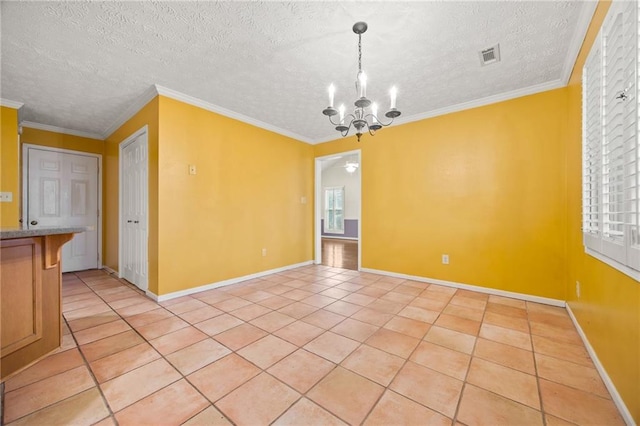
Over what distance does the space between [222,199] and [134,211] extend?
1264 millimetres

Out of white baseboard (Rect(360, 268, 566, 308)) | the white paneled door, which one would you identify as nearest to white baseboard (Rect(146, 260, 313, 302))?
the white paneled door

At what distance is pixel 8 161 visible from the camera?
3256 mm

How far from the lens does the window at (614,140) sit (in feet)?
3.99

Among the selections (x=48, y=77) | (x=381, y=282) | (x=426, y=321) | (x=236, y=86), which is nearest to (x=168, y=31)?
(x=236, y=86)

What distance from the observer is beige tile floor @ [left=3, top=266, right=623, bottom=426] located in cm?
135

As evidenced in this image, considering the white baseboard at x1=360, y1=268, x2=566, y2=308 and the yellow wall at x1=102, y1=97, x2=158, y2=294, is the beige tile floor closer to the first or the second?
the white baseboard at x1=360, y1=268, x2=566, y2=308

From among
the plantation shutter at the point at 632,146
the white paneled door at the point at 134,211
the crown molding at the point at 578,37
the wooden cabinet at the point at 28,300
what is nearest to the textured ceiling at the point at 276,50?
the crown molding at the point at 578,37

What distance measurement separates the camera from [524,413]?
135 cm

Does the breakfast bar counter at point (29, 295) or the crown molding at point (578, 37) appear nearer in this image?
the breakfast bar counter at point (29, 295)

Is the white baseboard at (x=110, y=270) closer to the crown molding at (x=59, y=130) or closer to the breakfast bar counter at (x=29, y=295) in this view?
the crown molding at (x=59, y=130)

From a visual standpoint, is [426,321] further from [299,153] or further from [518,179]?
[299,153]

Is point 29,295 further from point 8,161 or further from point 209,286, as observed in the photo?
point 8,161

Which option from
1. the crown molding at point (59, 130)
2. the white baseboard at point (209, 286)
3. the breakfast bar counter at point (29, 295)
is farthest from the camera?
the crown molding at point (59, 130)

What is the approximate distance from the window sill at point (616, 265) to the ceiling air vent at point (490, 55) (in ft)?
6.19
